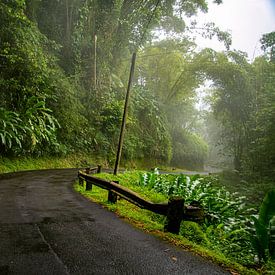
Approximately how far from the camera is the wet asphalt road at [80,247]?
3305 mm

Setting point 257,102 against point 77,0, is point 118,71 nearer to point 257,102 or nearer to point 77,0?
point 77,0

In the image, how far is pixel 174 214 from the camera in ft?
16.0

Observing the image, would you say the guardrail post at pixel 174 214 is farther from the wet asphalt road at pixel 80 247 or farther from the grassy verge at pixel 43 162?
the grassy verge at pixel 43 162

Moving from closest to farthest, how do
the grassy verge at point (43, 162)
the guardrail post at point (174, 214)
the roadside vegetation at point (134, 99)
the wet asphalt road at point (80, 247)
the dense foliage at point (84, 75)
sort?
the wet asphalt road at point (80, 247) < the guardrail post at point (174, 214) < the roadside vegetation at point (134, 99) < the grassy verge at point (43, 162) < the dense foliage at point (84, 75)

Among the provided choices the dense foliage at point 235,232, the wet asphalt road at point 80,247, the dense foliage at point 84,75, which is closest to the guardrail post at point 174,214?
the dense foliage at point 235,232

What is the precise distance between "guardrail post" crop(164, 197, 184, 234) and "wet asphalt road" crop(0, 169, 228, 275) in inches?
18.7

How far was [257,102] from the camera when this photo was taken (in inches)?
863


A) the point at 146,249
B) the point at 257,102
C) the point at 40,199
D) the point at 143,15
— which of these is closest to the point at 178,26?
the point at 143,15

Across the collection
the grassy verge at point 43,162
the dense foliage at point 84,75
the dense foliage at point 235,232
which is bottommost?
the grassy verge at point 43,162

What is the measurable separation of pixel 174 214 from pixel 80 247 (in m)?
1.72

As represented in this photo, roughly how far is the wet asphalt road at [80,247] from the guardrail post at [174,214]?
48cm

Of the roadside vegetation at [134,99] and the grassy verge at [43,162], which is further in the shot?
the grassy verge at [43,162]

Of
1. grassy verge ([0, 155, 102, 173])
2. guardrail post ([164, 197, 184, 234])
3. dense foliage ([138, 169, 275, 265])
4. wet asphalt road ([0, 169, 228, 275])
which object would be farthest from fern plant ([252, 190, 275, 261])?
grassy verge ([0, 155, 102, 173])

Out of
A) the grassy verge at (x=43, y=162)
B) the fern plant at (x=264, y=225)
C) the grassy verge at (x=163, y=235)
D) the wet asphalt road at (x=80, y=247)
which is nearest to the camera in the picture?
the wet asphalt road at (x=80, y=247)
